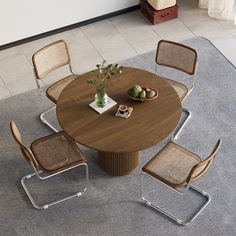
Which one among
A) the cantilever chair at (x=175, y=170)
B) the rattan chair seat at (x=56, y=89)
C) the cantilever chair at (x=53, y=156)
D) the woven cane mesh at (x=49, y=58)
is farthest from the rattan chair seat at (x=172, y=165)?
the woven cane mesh at (x=49, y=58)

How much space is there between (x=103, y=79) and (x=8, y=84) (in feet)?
4.92

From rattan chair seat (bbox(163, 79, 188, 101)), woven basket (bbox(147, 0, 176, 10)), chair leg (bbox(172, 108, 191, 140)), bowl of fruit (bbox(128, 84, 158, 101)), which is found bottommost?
chair leg (bbox(172, 108, 191, 140))

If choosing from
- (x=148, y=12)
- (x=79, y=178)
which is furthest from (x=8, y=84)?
(x=148, y=12)

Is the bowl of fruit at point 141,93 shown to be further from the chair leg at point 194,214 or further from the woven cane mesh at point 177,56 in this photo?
the chair leg at point 194,214

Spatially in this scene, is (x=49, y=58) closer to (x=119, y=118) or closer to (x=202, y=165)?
(x=119, y=118)

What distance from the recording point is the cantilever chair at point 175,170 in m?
4.38

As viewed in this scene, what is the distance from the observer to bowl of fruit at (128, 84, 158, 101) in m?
4.60

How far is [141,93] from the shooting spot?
4598 mm

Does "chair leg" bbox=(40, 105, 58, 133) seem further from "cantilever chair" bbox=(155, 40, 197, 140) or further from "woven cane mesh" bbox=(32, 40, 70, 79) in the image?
"cantilever chair" bbox=(155, 40, 197, 140)

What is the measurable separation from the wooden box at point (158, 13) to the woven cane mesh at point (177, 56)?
4.39 feet

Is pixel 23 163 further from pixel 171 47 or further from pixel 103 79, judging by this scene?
pixel 171 47

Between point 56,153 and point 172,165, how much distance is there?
1.00 meters

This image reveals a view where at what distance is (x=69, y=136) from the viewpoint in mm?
4398

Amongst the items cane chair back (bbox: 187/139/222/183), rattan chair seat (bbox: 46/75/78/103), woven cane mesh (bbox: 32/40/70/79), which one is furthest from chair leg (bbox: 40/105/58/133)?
cane chair back (bbox: 187/139/222/183)
